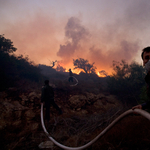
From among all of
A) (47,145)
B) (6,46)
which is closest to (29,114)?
(47,145)

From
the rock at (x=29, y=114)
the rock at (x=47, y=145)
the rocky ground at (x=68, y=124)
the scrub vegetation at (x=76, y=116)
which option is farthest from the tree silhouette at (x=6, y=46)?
the rock at (x=47, y=145)

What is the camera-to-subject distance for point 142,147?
193 centimetres

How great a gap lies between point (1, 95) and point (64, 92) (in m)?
5.27

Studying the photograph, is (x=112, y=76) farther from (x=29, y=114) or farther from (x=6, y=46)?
(x=6, y=46)

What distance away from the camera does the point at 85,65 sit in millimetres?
32031

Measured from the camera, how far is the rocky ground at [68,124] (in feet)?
7.54

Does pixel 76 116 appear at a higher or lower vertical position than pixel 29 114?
lower

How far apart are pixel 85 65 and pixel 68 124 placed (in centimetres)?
2854

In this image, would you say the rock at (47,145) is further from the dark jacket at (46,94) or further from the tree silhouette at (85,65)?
the tree silhouette at (85,65)

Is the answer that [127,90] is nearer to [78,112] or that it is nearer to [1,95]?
[78,112]

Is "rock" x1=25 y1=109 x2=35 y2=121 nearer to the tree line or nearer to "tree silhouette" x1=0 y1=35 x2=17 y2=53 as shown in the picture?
the tree line

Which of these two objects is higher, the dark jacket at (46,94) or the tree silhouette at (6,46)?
the tree silhouette at (6,46)

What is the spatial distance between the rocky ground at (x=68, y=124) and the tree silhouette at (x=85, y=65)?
21.3 m

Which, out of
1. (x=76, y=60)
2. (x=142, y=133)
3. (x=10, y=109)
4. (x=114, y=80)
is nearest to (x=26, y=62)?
(x=10, y=109)
